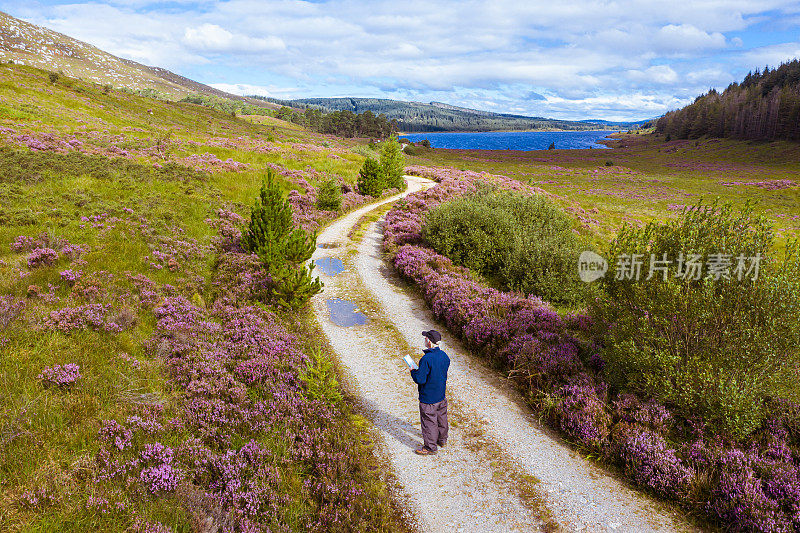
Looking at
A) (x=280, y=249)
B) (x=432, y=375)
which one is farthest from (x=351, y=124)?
(x=432, y=375)

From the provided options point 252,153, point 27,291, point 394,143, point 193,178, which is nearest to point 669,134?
point 394,143

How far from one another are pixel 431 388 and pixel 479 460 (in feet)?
5.47

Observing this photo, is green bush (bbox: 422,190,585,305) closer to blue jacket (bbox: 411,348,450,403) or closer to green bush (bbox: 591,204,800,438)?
green bush (bbox: 591,204,800,438)

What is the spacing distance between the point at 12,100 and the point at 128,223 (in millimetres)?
39638

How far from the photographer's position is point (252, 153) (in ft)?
121

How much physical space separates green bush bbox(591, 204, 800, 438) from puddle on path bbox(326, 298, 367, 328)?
7.79 metres

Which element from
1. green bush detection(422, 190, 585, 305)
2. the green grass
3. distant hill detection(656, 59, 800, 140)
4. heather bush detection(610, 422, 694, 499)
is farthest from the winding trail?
distant hill detection(656, 59, 800, 140)

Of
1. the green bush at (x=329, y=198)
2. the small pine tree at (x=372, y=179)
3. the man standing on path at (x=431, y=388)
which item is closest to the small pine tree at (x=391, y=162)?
the small pine tree at (x=372, y=179)

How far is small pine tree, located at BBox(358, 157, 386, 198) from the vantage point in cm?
3312

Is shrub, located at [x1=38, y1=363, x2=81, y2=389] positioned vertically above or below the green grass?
below

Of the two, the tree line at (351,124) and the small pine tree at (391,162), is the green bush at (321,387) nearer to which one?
the small pine tree at (391,162)

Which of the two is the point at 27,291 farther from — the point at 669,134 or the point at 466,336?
the point at 669,134

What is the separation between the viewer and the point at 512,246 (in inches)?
673

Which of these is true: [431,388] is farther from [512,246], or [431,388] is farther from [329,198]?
[329,198]
